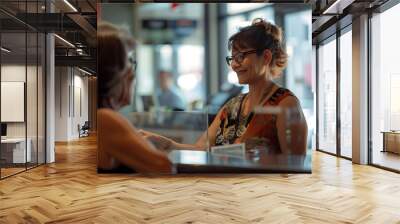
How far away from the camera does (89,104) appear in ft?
65.4

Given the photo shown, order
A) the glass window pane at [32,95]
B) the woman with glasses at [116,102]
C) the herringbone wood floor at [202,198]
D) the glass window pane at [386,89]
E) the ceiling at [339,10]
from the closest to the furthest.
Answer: the herringbone wood floor at [202,198], the woman with glasses at [116,102], the ceiling at [339,10], the glass window pane at [386,89], the glass window pane at [32,95]

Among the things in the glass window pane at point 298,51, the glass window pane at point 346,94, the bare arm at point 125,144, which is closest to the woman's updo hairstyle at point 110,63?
the bare arm at point 125,144

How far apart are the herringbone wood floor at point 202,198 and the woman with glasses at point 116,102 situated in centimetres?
40

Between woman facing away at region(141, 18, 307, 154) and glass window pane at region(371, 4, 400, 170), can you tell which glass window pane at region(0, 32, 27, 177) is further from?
glass window pane at region(371, 4, 400, 170)

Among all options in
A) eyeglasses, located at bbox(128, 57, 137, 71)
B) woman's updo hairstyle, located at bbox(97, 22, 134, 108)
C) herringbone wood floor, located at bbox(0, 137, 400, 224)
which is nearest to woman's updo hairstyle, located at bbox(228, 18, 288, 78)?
eyeglasses, located at bbox(128, 57, 137, 71)

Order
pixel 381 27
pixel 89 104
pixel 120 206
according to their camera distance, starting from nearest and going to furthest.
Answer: pixel 120 206, pixel 381 27, pixel 89 104

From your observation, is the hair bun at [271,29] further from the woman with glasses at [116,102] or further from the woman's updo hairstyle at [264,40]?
the woman with glasses at [116,102]

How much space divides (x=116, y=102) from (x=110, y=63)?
0.67m

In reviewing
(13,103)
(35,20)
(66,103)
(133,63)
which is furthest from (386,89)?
(66,103)

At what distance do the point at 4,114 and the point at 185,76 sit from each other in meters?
3.16

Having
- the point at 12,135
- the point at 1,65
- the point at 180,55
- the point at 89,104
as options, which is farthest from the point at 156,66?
the point at 89,104

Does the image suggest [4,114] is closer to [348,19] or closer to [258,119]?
[258,119]

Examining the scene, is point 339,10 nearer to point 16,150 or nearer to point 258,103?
point 258,103

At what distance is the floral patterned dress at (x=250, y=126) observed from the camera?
634 centimetres
